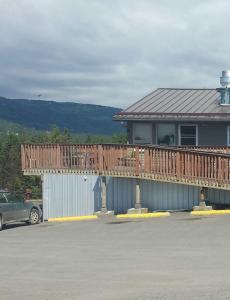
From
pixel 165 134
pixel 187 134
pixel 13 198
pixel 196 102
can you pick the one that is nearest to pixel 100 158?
pixel 13 198

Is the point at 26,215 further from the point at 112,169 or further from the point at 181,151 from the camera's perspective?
the point at 181,151

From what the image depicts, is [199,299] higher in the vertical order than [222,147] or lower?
lower

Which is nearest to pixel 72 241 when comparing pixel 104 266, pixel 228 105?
pixel 104 266

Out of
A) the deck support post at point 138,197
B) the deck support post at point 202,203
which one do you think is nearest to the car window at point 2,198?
the deck support post at point 138,197

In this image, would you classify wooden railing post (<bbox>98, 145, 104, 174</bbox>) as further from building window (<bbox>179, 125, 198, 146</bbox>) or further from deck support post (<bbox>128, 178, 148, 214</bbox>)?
building window (<bbox>179, 125, 198, 146</bbox>)

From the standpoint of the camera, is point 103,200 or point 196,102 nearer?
point 103,200

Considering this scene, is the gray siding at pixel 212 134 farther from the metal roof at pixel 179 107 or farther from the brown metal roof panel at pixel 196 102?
the brown metal roof panel at pixel 196 102

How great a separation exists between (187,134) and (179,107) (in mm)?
1701

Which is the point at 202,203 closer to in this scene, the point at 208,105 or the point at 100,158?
the point at 100,158

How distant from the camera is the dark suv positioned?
21.6 metres

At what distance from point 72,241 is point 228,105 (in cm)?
1610

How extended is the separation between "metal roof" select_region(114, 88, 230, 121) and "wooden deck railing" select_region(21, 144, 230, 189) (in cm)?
322

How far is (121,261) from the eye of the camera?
486 inches

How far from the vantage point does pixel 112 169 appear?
25.1 meters
